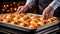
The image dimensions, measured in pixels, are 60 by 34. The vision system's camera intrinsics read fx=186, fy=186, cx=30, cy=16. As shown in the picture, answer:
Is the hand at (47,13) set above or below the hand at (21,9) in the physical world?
below

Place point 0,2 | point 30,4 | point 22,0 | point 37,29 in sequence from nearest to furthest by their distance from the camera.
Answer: point 37,29
point 30,4
point 0,2
point 22,0

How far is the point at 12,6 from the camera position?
172 inches

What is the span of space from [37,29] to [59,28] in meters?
0.39

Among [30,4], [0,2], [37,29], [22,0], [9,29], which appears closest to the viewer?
[37,29]

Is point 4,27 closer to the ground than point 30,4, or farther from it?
closer to the ground

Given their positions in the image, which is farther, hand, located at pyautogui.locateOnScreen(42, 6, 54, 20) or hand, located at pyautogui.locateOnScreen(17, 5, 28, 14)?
hand, located at pyautogui.locateOnScreen(17, 5, 28, 14)

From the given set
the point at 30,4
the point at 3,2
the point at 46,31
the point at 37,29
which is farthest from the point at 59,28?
the point at 3,2

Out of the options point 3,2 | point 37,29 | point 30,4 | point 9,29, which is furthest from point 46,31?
point 3,2

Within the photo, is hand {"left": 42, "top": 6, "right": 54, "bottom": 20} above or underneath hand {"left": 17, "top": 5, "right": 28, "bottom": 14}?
underneath

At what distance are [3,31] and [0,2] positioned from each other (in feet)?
6.84

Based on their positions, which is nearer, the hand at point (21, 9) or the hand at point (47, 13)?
the hand at point (47, 13)

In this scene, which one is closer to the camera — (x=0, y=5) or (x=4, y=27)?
(x=4, y=27)

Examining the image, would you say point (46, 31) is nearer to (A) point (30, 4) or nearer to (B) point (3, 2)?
(A) point (30, 4)

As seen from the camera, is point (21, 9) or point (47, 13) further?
point (21, 9)
